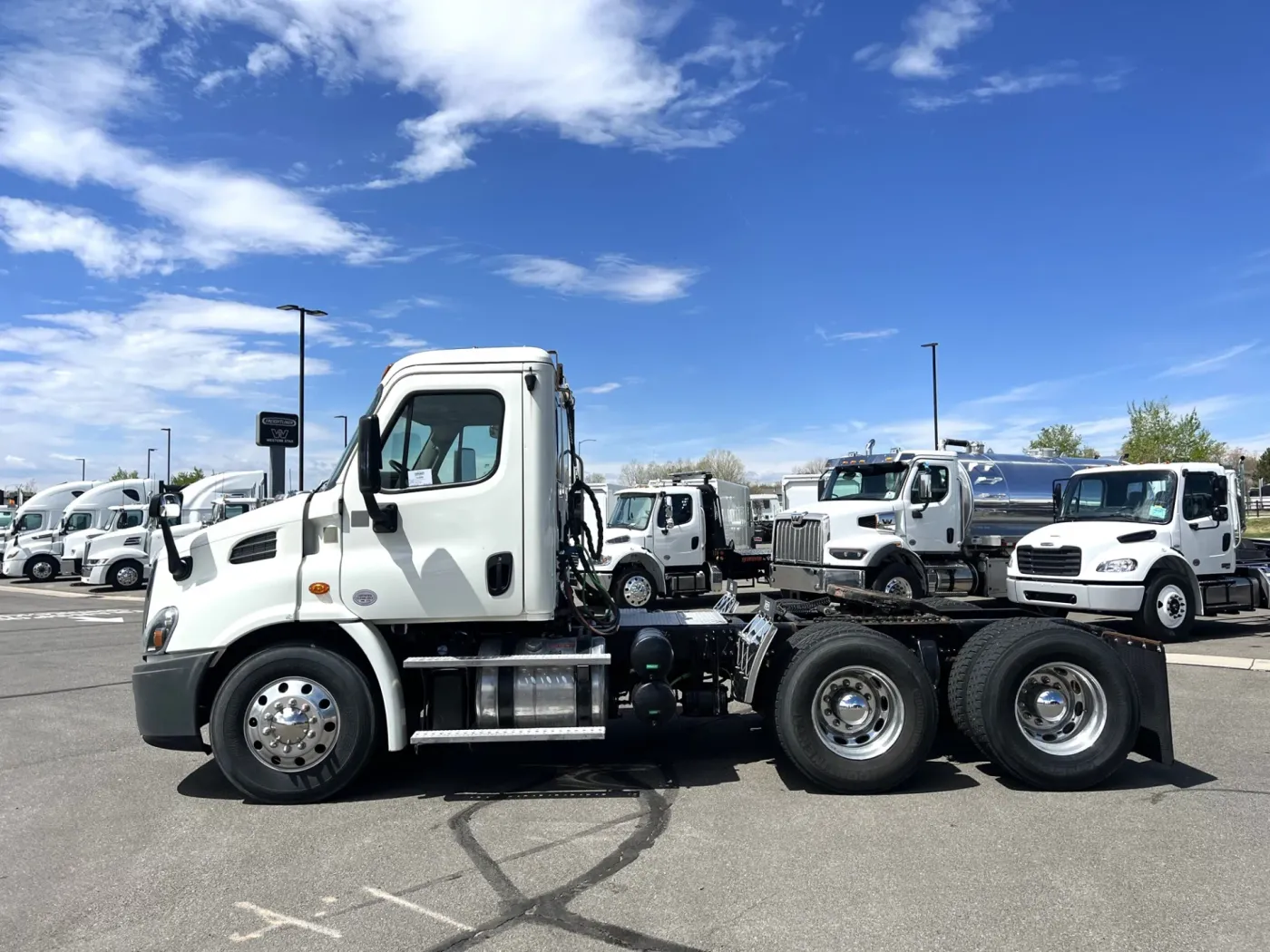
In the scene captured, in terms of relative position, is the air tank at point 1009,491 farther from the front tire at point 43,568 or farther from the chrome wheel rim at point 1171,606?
the front tire at point 43,568

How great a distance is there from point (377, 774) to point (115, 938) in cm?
246

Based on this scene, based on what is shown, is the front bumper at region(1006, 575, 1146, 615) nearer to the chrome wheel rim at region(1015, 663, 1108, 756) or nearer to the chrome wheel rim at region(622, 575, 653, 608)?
the chrome wheel rim at region(1015, 663, 1108, 756)

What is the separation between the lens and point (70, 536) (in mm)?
27312

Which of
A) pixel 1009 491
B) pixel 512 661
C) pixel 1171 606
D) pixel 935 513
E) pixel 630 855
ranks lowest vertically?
pixel 630 855

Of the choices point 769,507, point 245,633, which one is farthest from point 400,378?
point 769,507

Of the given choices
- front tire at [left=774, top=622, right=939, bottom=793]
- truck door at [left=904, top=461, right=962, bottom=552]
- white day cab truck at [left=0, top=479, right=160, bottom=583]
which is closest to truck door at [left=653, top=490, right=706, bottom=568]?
truck door at [left=904, top=461, right=962, bottom=552]

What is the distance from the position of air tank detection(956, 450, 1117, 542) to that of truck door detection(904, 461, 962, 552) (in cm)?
61

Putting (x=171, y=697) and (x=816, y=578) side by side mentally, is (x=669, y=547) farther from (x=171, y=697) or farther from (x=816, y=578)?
(x=171, y=697)

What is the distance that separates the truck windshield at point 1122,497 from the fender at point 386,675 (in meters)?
10.9

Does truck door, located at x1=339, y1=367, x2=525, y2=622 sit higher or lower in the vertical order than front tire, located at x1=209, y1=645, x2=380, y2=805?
higher

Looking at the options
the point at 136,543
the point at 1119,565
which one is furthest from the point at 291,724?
the point at 136,543

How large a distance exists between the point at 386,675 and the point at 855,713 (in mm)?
2940

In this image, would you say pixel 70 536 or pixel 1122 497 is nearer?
pixel 1122 497

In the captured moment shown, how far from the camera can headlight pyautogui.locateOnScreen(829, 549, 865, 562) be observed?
1355 centimetres
